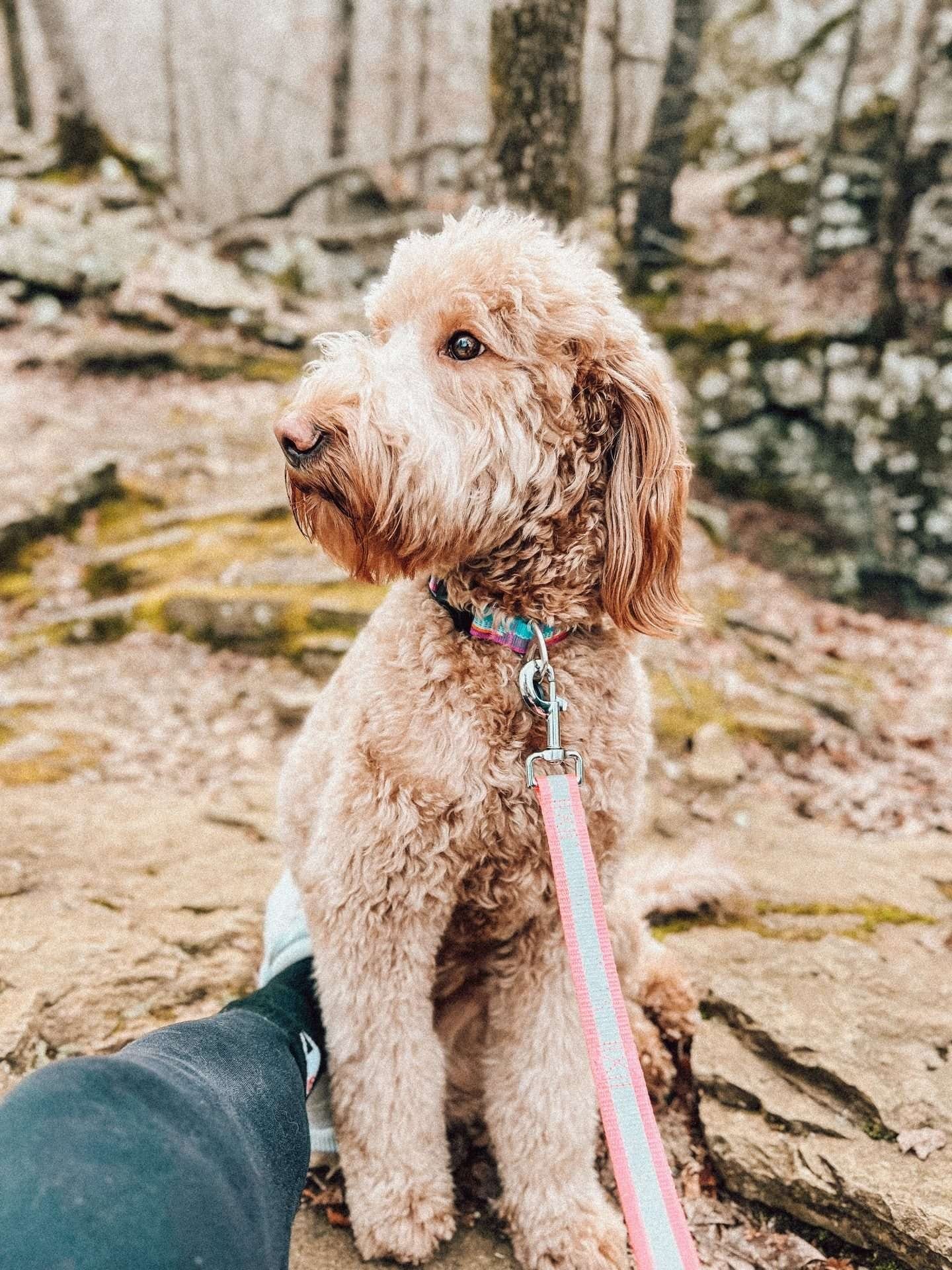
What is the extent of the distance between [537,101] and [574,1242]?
504 cm

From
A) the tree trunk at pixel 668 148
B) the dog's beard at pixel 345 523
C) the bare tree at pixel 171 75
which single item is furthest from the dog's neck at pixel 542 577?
the bare tree at pixel 171 75

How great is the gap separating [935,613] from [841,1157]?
7.23 meters

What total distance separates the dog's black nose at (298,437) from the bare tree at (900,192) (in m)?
8.57

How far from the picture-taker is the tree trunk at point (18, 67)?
42.1 ft

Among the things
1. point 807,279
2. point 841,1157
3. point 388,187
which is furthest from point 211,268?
point 841,1157

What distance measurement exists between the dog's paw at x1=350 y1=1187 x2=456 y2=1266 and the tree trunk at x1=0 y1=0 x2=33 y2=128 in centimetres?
1559

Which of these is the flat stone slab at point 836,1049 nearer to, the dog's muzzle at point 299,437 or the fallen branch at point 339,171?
the dog's muzzle at point 299,437

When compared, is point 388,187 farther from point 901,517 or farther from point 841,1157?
point 841,1157

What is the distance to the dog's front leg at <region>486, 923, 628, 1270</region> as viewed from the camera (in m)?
2.08

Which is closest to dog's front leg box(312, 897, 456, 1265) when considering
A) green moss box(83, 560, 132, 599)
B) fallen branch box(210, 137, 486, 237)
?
green moss box(83, 560, 132, 599)

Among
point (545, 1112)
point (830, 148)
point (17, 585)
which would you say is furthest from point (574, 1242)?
point (830, 148)

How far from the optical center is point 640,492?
1.98 meters

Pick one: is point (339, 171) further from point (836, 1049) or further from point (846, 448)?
point (836, 1049)

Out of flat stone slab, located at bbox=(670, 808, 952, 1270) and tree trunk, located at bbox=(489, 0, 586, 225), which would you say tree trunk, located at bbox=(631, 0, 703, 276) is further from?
flat stone slab, located at bbox=(670, 808, 952, 1270)
